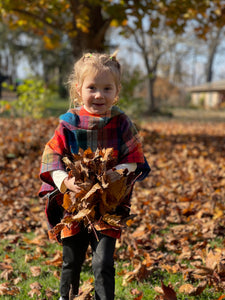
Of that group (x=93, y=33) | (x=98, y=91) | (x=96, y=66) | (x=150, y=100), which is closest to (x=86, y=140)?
(x=98, y=91)

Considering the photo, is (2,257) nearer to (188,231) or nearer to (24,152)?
(188,231)

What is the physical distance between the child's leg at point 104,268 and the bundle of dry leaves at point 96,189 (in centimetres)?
18

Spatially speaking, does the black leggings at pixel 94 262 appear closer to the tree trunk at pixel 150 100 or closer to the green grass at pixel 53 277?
the green grass at pixel 53 277

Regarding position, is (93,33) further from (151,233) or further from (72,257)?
(72,257)

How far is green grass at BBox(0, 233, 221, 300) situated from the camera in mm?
2492

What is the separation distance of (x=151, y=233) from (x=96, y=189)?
2.17 meters

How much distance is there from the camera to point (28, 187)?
5359mm

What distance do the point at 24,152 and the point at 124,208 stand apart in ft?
17.3

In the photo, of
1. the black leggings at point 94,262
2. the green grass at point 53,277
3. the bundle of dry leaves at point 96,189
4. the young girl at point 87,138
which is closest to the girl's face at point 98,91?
the young girl at point 87,138

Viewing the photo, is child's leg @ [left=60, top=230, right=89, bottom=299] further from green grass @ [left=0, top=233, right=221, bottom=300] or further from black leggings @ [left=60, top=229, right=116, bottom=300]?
green grass @ [left=0, top=233, right=221, bottom=300]

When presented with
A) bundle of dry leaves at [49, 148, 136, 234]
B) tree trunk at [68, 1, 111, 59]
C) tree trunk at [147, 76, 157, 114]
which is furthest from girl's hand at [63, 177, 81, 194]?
tree trunk at [147, 76, 157, 114]

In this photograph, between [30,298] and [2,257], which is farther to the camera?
[2,257]

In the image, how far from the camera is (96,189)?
68.0 inches

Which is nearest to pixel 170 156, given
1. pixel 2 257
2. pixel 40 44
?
pixel 2 257
